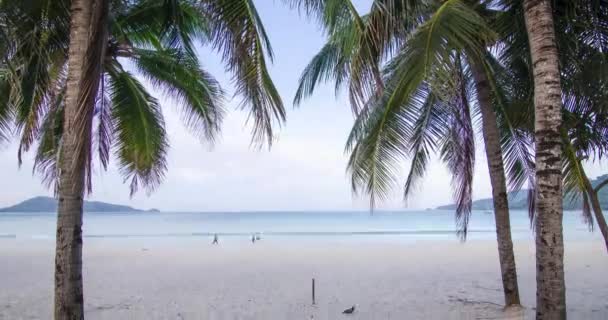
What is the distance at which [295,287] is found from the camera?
10742mm

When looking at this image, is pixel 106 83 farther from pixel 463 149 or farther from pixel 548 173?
pixel 548 173

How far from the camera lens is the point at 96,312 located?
8.05 meters

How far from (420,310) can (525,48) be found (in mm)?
4555

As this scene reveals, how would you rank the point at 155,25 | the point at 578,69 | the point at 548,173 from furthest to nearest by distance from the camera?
the point at 155,25 → the point at 578,69 → the point at 548,173

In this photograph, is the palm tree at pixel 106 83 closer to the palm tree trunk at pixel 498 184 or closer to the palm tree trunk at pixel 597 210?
the palm tree trunk at pixel 498 184

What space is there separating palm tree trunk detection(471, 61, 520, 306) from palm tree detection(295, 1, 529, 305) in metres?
0.01

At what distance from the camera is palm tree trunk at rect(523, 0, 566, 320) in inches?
157

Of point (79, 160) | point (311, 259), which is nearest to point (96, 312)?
point (79, 160)

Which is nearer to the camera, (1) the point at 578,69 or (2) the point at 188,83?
(1) the point at 578,69

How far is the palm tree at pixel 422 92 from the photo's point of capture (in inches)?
167

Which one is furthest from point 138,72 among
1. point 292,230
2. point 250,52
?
point 292,230

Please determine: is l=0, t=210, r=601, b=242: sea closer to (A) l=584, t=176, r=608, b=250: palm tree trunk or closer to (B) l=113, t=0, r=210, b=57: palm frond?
(A) l=584, t=176, r=608, b=250: palm tree trunk

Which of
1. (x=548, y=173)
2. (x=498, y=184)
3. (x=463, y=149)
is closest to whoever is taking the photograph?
(x=548, y=173)

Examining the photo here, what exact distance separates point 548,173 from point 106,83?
26.1ft
